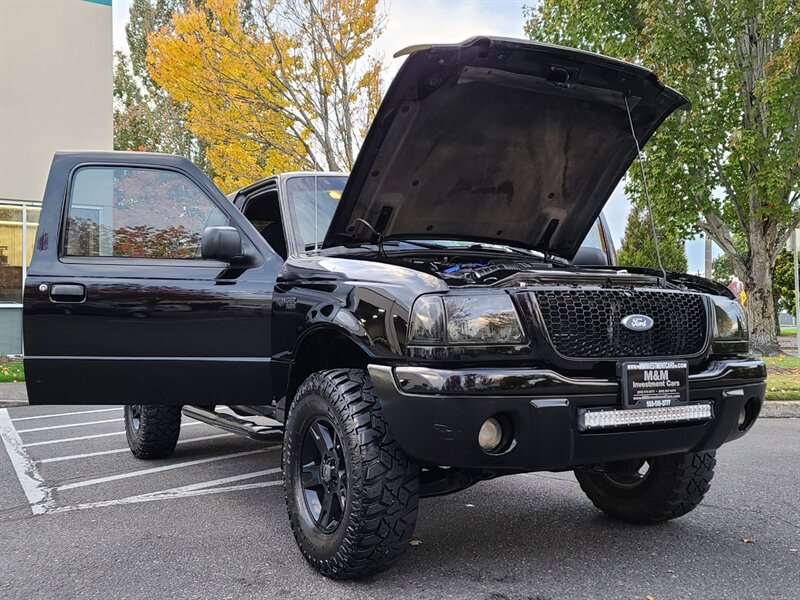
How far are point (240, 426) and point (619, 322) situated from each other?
222cm

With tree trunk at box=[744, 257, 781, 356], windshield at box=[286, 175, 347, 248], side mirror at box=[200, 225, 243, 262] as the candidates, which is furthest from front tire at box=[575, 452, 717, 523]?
tree trunk at box=[744, 257, 781, 356]

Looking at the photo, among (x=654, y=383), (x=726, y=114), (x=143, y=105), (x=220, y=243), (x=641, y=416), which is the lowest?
(x=641, y=416)

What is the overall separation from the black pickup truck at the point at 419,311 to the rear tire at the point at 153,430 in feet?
3.60

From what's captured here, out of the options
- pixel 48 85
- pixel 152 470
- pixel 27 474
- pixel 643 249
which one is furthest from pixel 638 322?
pixel 643 249

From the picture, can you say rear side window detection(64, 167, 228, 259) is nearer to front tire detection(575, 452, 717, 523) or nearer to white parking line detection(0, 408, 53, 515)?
white parking line detection(0, 408, 53, 515)

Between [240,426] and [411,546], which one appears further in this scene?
[240,426]

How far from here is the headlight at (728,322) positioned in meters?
3.17

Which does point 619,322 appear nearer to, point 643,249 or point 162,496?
point 162,496

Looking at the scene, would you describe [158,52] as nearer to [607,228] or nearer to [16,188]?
[16,188]

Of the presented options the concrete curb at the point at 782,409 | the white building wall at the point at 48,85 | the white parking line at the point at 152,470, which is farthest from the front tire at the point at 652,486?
the white building wall at the point at 48,85

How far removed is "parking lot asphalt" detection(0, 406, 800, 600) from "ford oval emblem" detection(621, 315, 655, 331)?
1.04 metres

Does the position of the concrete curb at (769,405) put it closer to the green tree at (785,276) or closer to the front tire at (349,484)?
the front tire at (349,484)

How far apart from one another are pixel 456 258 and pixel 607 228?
9.71 ft

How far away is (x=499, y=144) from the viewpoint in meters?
3.80
